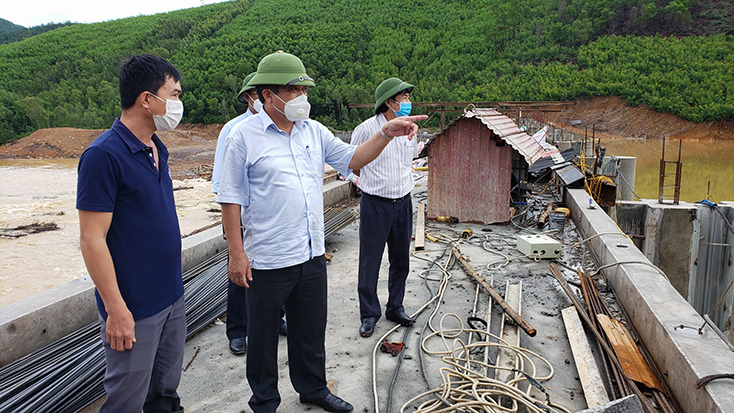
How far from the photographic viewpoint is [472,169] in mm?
8219

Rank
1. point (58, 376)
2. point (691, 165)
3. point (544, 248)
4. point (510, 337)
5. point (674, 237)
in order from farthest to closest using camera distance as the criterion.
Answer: point (691, 165)
point (674, 237)
point (544, 248)
point (510, 337)
point (58, 376)

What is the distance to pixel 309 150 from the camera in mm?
2633

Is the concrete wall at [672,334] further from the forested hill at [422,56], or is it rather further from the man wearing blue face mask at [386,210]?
the forested hill at [422,56]

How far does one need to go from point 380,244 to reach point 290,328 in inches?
57.3

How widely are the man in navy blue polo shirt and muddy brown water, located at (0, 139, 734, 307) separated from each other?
529 cm

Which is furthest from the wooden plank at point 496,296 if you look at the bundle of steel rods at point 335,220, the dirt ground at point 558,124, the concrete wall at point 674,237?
the dirt ground at point 558,124

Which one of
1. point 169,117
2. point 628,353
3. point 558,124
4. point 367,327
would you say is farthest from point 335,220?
point 558,124

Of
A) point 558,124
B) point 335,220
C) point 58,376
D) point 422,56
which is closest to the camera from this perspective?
point 58,376

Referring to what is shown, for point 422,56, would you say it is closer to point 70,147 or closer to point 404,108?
point 70,147

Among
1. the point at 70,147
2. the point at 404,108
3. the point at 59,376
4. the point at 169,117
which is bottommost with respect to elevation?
the point at 59,376

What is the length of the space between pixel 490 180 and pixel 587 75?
138 ft

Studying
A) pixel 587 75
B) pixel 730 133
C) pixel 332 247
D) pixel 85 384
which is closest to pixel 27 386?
pixel 85 384

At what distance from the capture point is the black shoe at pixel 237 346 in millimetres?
3653

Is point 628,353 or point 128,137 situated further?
point 628,353
